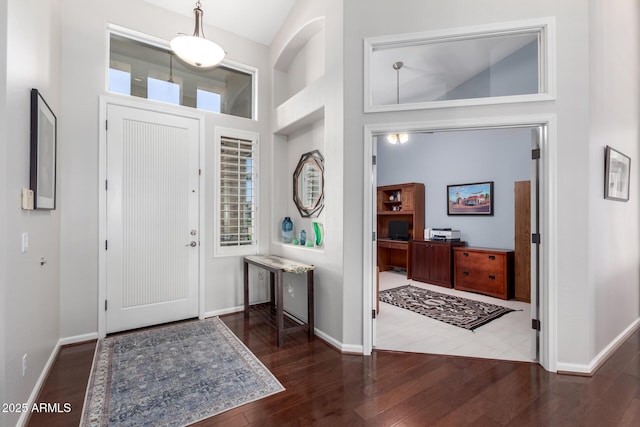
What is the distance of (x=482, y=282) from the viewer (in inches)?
190

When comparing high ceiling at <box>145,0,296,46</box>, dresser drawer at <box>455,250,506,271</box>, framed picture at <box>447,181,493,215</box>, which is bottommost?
dresser drawer at <box>455,250,506,271</box>

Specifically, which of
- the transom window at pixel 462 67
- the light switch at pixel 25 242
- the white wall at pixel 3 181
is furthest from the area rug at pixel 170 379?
the transom window at pixel 462 67

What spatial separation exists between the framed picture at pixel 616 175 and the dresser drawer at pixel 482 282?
199 cm

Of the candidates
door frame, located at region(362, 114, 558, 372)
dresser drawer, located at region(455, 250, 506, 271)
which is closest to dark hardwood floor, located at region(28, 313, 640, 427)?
door frame, located at region(362, 114, 558, 372)

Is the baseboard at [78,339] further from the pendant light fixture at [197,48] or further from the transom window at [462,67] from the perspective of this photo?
the transom window at [462,67]

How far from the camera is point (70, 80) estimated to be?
2.98 metres

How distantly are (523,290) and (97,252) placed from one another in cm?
558

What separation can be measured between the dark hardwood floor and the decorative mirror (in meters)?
1.63

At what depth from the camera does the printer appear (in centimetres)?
546

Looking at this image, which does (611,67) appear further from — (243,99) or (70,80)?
(70,80)

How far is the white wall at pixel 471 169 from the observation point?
191 inches

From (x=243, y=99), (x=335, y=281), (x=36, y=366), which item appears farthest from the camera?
(x=243, y=99)

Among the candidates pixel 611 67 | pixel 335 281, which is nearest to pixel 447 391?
pixel 335 281

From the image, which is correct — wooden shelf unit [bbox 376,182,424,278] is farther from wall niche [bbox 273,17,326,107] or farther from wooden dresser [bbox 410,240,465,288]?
wall niche [bbox 273,17,326,107]
